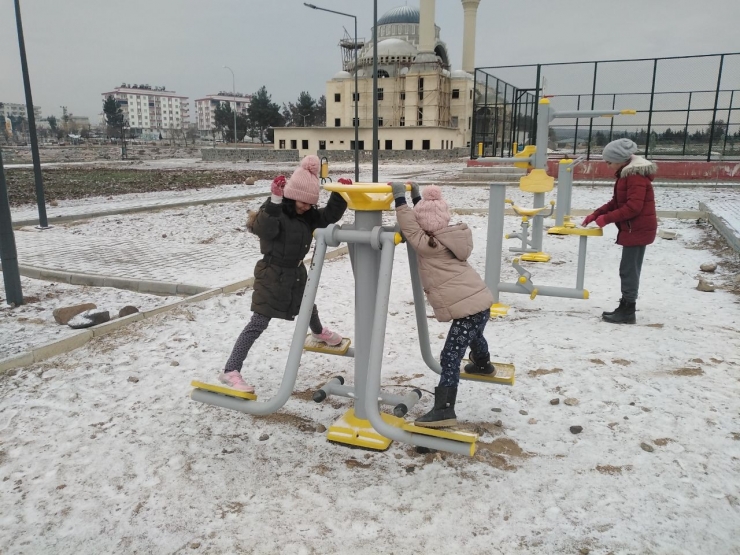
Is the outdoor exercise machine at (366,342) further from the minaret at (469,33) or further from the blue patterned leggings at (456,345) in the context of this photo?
the minaret at (469,33)

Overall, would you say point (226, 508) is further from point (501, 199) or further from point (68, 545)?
point (501, 199)

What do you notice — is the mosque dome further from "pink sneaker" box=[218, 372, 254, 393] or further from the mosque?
"pink sneaker" box=[218, 372, 254, 393]

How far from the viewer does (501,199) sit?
195 inches

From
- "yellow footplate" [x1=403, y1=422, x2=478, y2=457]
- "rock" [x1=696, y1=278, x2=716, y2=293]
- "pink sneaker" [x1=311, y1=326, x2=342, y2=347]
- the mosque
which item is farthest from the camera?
the mosque

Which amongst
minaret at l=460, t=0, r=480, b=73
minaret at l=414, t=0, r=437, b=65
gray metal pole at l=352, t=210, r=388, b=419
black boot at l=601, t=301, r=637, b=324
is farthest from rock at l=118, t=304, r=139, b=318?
minaret at l=460, t=0, r=480, b=73

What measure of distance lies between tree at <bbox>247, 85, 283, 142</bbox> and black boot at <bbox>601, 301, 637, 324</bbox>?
Answer: 250 ft

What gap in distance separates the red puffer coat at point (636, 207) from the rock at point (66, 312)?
4877 millimetres

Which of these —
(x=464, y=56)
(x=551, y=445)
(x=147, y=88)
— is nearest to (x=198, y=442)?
(x=551, y=445)

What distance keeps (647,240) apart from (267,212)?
3517 millimetres

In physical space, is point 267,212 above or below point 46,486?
above

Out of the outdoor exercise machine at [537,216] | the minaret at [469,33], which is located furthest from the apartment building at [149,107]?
the outdoor exercise machine at [537,216]

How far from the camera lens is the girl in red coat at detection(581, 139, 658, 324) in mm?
4895

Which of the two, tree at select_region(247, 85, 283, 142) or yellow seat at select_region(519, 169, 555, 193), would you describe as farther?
tree at select_region(247, 85, 283, 142)

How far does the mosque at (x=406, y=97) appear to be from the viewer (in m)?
49.6
